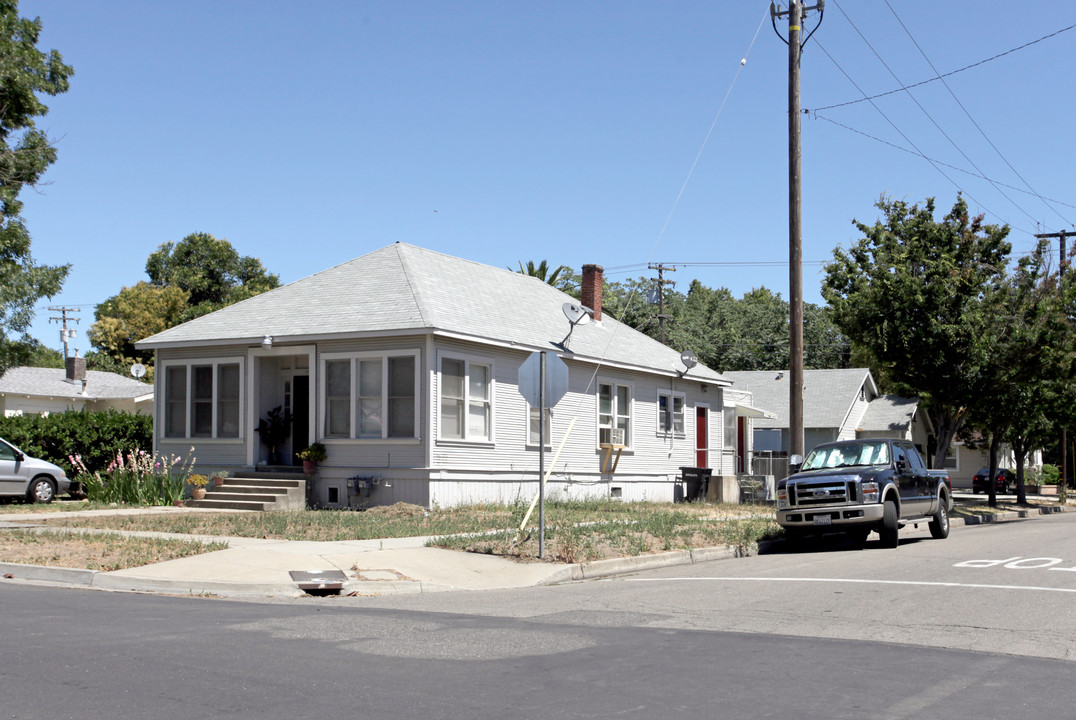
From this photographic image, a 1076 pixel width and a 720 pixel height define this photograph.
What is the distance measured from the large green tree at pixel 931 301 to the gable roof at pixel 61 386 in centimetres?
3001

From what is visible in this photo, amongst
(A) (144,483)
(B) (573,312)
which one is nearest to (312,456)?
(A) (144,483)

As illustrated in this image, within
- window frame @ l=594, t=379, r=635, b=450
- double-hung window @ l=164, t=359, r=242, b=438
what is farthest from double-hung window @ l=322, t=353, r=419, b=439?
window frame @ l=594, t=379, r=635, b=450

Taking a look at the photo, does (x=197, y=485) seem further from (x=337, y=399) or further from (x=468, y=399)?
(x=468, y=399)

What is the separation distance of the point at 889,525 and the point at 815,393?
3061 centimetres

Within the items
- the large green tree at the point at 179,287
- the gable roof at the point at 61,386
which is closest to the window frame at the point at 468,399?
Result: the gable roof at the point at 61,386

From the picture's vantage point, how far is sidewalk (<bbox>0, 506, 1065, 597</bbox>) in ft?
39.4

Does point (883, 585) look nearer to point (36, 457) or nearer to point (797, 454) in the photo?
point (797, 454)

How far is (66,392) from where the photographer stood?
42.0 meters

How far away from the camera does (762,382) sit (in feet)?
162

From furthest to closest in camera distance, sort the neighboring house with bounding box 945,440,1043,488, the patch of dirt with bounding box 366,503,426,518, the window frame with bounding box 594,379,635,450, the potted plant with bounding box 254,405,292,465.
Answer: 1. the neighboring house with bounding box 945,440,1043,488
2. the window frame with bounding box 594,379,635,450
3. the potted plant with bounding box 254,405,292,465
4. the patch of dirt with bounding box 366,503,426,518

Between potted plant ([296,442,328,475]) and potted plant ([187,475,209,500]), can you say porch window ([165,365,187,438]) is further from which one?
potted plant ([296,442,328,475])

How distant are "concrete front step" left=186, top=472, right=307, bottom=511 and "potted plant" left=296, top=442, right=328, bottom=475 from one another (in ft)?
0.80

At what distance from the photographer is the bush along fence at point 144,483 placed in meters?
21.8

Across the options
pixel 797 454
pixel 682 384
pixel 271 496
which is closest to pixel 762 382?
pixel 682 384
